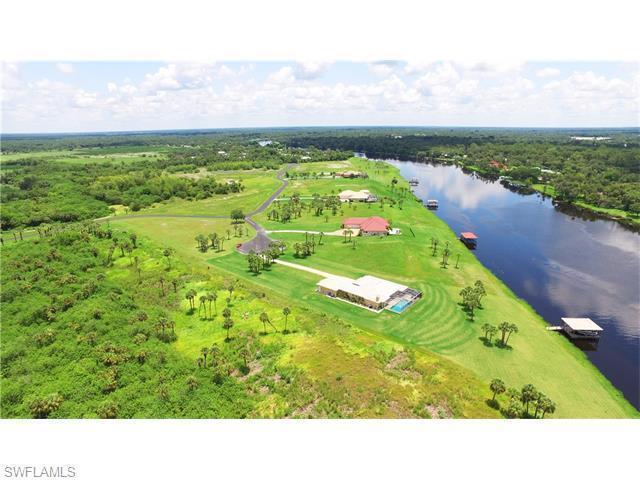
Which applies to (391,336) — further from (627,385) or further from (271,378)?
(627,385)

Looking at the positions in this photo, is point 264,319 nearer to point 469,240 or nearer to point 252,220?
point 469,240

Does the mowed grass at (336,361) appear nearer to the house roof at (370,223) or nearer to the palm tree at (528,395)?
the palm tree at (528,395)

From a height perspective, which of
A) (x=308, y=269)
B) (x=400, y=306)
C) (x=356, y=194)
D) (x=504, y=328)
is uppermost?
(x=356, y=194)

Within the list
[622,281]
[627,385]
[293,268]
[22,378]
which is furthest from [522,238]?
[22,378]

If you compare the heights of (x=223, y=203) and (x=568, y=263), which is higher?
(x=223, y=203)

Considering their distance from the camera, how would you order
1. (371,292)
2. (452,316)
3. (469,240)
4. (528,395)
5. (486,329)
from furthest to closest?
(469,240) → (371,292) → (452,316) → (486,329) → (528,395)

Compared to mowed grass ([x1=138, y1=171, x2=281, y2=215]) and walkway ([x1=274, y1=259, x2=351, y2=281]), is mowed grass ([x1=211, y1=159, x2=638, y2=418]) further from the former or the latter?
mowed grass ([x1=138, y1=171, x2=281, y2=215])

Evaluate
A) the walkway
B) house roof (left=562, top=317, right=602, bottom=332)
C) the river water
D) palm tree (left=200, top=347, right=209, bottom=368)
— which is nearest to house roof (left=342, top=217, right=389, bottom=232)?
the river water

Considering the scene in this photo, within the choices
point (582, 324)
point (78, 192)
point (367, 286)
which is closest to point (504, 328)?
point (582, 324)
